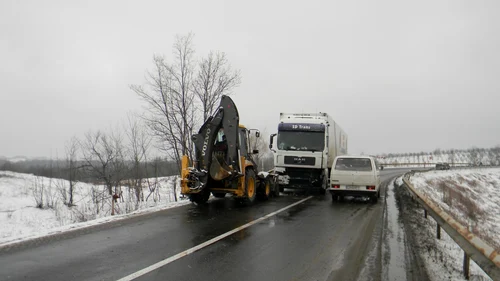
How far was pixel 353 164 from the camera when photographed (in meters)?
13.3

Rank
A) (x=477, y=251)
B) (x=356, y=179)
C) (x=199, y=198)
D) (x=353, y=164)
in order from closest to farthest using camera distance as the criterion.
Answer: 1. (x=477, y=251)
2. (x=199, y=198)
3. (x=356, y=179)
4. (x=353, y=164)

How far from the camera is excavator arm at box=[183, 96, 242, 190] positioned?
35.9 ft

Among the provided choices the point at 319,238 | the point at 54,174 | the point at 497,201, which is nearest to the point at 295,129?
the point at 319,238

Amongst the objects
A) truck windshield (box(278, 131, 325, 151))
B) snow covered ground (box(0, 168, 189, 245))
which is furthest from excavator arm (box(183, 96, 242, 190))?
truck windshield (box(278, 131, 325, 151))

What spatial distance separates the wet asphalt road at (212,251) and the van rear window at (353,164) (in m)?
3.96

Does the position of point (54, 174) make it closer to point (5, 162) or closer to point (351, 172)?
point (351, 172)

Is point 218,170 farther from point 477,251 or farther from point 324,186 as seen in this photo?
point 477,251

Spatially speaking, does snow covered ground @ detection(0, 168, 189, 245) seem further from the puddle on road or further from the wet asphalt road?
the puddle on road

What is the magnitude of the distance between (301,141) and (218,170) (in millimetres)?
6154

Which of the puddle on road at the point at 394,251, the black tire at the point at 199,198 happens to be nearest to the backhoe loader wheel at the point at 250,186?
the black tire at the point at 199,198

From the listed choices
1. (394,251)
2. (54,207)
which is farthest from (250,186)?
(54,207)

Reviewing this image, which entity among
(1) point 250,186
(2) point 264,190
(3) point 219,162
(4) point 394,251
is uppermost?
(3) point 219,162

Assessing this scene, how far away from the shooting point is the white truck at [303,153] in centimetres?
1568

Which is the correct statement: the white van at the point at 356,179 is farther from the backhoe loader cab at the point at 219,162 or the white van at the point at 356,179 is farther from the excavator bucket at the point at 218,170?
the excavator bucket at the point at 218,170
